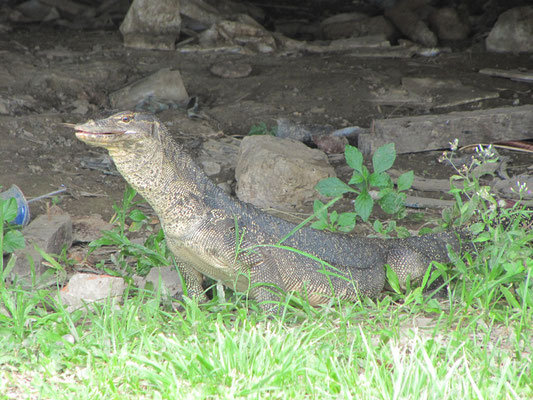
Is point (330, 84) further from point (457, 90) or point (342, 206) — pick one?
point (342, 206)

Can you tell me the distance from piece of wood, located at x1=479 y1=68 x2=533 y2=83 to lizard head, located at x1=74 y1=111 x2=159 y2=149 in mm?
6001

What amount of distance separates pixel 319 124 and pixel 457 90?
1.83 m

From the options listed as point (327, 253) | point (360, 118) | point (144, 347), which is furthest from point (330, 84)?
point (144, 347)

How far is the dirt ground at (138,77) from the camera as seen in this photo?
6.23 metres

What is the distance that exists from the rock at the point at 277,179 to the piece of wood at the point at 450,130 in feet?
2.82

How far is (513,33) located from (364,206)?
5.92 metres

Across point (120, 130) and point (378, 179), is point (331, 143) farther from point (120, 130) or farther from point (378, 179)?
point (120, 130)

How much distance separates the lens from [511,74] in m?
8.41

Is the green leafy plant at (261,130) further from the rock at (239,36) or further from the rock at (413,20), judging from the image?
the rock at (413,20)

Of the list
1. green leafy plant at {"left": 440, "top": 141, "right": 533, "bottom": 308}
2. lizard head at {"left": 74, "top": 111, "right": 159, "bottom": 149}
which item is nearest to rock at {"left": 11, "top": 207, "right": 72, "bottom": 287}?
lizard head at {"left": 74, "top": 111, "right": 159, "bottom": 149}

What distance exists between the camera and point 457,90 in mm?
8023

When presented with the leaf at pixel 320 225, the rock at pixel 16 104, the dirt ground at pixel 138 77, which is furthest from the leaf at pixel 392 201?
the rock at pixel 16 104

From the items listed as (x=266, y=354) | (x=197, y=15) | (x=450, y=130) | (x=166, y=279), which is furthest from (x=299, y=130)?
(x=266, y=354)

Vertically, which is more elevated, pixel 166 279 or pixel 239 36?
pixel 239 36
